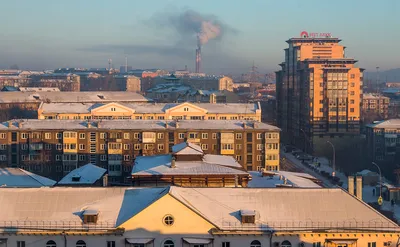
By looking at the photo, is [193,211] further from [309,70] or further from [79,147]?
[309,70]

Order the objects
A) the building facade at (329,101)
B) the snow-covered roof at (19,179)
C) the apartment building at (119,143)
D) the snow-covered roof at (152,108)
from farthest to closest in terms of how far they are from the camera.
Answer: the building facade at (329,101) → the snow-covered roof at (152,108) → the apartment building at (119,143) → the snow-covered roof at (19,179)

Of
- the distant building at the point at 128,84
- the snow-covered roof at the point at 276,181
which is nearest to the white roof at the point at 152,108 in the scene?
the snow-covered roof at the point at 276,181

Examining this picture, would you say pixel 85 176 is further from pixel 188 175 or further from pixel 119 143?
pixel 119 143

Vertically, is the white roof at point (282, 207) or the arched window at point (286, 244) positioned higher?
the white roof at point (282, 207)

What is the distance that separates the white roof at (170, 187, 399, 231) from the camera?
22.1 m

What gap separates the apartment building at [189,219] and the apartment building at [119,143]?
3196 centimetres

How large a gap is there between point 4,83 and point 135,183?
162 m

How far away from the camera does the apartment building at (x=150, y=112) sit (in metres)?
71.6

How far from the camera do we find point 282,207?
896 inches

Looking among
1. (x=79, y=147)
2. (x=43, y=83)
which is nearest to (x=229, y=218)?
(x=79, y=147)

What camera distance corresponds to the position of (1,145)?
55.4 metres

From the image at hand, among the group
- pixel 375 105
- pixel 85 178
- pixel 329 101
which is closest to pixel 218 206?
pixel 85 178

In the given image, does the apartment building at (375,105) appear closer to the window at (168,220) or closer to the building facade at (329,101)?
the building facade at (329,101)

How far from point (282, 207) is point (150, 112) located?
50891 mm
